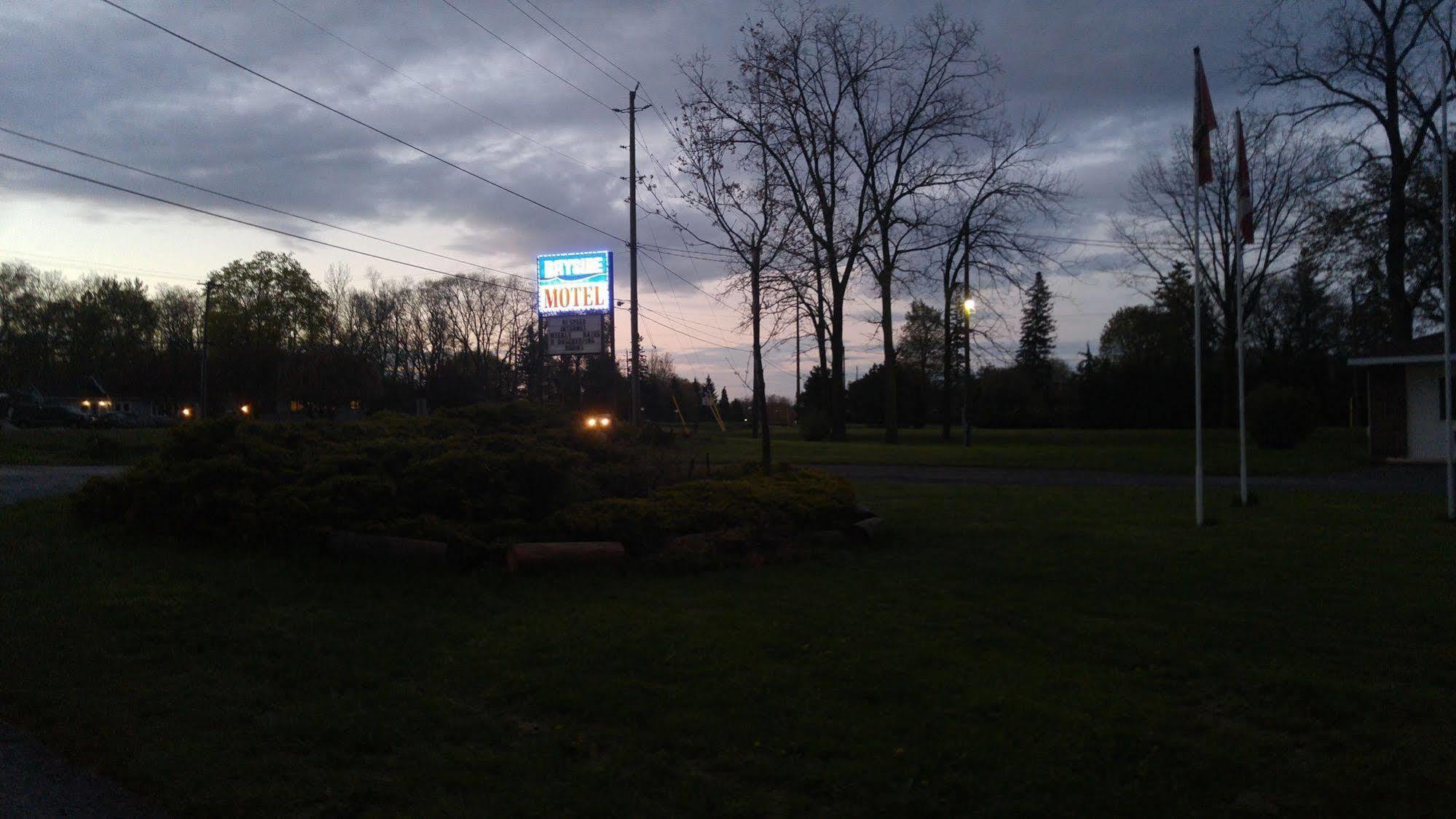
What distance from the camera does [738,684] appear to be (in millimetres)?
5836

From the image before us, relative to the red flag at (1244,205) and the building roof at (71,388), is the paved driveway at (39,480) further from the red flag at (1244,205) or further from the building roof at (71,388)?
the building roof at (71,388)

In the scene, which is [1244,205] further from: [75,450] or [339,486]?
[75,450]

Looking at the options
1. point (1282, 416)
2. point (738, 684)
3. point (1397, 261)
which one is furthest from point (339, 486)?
point (1397, 261)

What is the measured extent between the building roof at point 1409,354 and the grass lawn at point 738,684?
2162 cm

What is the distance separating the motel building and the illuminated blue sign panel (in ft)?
76.2

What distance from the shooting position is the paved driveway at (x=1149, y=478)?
20266 mm

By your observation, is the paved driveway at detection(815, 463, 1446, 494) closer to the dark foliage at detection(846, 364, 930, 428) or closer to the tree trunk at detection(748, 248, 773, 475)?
the tree trunk at detection(748, 248, 773, 475)

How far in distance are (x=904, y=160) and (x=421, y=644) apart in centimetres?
3560

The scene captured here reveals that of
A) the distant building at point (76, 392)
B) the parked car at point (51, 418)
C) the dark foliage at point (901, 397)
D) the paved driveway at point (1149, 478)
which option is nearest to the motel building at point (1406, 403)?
the paved driveway at point (1149, 478)

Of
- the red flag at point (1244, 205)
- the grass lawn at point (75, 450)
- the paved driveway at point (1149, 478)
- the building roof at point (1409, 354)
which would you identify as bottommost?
the paved driveway at point (1149, 478)

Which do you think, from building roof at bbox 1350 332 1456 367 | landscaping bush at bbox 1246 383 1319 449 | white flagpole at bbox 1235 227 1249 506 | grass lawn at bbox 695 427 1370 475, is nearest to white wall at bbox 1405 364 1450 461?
building roof at bbox 1350 332 1456 367

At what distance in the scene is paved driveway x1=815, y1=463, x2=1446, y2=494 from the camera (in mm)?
20266

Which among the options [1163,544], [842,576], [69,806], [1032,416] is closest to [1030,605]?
[842,576]

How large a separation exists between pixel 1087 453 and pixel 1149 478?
904 centimetres
